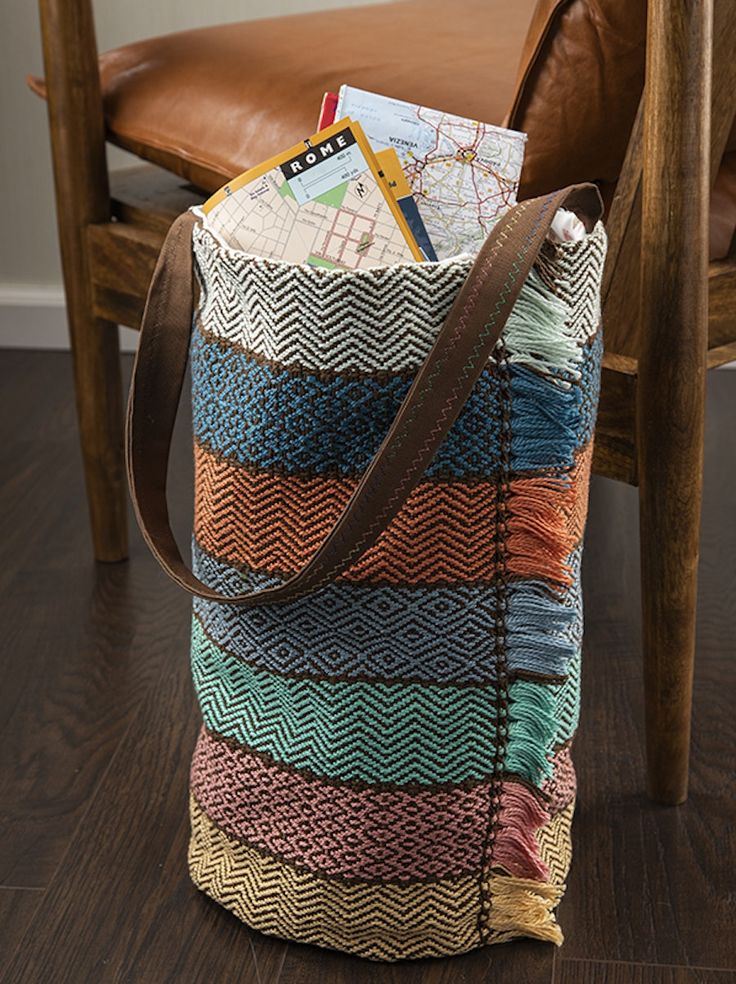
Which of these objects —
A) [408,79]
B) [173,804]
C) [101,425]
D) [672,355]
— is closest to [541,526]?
[672,355]

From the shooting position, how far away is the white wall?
1.92 metres

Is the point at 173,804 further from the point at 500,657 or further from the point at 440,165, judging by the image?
the point at 440,165

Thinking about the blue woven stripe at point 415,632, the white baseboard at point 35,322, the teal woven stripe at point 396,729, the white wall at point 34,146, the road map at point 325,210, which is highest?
the road map at point 325,210

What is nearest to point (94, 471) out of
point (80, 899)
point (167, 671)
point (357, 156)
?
point (167, 671)

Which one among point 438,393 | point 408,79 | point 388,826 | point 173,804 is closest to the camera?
point 438,393

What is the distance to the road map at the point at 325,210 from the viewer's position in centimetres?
79

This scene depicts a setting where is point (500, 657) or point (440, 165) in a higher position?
point (440, 165)

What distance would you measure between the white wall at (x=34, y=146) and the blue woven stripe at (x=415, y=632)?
1330mm

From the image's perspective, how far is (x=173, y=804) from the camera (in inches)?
40.0

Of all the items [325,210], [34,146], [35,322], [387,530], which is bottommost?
[35,322]

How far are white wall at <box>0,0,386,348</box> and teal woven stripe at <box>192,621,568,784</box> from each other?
135 cm

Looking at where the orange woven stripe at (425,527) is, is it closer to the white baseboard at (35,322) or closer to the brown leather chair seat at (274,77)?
the brown leather chair seat at (274,77)

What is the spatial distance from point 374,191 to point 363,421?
13cm

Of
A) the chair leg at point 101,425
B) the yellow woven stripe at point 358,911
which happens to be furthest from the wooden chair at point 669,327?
the chair leg at point 101,425
